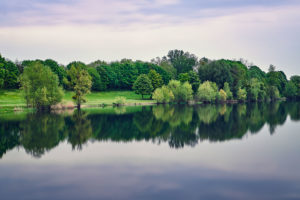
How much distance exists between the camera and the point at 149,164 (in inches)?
776

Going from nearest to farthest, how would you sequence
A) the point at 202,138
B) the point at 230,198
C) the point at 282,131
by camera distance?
1. the point at 230,198
2. the point at 202,138
3. the point at 282,131

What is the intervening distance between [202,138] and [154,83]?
256 feet

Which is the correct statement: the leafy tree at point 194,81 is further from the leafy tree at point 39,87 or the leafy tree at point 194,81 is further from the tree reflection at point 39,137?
the tree reflection at point 39,137

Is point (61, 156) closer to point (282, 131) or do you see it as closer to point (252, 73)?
point (282, 131)

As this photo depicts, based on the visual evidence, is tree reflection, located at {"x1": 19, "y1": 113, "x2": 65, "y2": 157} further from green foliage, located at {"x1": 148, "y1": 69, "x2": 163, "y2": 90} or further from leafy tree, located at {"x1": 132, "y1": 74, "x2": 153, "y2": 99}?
green foliage, located at {"x1": 148, "y1": 69, "x2": 163, "y2": 90}

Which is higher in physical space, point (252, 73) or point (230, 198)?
point (252, 73)

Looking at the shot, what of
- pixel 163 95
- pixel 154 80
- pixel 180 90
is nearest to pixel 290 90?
pixel 154 80

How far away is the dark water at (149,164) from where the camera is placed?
1477 centimetres

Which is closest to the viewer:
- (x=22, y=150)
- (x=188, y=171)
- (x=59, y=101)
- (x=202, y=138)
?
(x=188, y=171)

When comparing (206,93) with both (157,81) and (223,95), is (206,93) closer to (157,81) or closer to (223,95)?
(223,95)

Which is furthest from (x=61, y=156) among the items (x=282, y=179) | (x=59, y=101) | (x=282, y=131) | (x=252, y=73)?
(x=252, y=73)

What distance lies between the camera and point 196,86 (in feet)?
349

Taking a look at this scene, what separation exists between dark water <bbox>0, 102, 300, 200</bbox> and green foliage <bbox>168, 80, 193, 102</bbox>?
6240 cm

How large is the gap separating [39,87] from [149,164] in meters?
46.6
